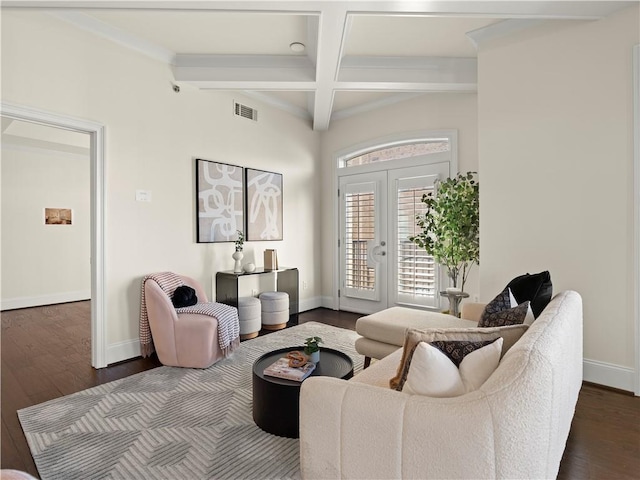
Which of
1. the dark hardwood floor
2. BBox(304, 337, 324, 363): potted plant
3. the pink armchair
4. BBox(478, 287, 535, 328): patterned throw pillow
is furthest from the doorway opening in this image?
BBox(478, 287, 535, 328): patterned throw pillow

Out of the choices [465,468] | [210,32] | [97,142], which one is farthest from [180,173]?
[465,468]

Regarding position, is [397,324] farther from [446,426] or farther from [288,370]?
[446,426]

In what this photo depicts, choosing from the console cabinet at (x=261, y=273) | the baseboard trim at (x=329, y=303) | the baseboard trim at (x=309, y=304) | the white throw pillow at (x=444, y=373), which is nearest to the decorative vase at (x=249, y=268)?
the console cabinet at (x=261, y=273)

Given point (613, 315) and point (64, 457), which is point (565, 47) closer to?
point (613, 315)

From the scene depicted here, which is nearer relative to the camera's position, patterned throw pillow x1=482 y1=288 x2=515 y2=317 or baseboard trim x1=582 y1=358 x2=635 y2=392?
patterned throw pillow x1=482 y1=288 x2=515 y2=317

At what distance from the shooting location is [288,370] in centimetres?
227

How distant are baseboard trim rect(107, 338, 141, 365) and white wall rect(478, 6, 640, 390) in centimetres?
348

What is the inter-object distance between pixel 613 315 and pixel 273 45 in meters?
3.86

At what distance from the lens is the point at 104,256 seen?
3.34m

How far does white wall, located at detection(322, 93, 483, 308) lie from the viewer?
14.2 ft

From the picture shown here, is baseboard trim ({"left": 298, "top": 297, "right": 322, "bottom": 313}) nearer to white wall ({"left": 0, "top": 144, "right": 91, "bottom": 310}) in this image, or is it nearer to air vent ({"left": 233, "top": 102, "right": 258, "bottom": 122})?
air vent ({"left": 233, "top": 102, "right": 258, "bottom": 122})

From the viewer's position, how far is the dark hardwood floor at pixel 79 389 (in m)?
1.94

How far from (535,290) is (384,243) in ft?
9.61

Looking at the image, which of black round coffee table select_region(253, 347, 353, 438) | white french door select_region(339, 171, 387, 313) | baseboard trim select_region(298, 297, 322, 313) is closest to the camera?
black round coffee table select_region(253, 347, 353, 438)
